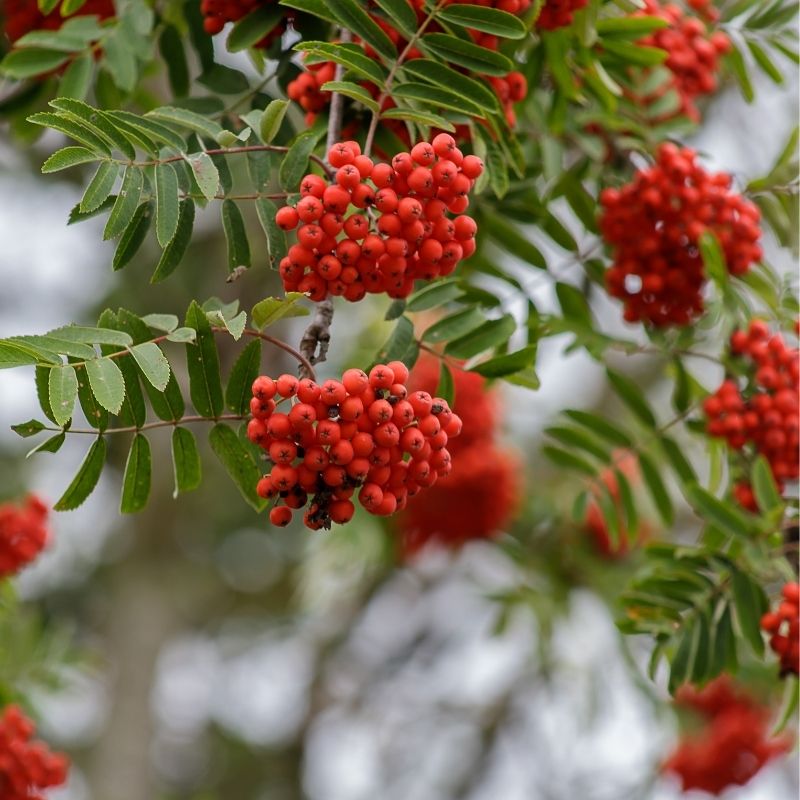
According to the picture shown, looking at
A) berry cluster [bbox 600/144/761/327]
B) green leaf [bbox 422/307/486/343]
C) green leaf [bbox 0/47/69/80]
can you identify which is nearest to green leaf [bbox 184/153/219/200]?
green leaf [bbox 422/307/486/343]

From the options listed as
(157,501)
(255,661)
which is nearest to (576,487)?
(157,501)

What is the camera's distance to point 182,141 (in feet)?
5.82

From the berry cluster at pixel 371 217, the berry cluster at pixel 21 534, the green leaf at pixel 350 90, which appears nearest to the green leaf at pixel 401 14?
the green leaf at pixel 350 90

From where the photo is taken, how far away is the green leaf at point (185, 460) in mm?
1810

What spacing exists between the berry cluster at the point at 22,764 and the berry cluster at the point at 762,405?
1602 millimetres

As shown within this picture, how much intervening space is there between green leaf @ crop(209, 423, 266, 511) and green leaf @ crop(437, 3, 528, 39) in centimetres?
73

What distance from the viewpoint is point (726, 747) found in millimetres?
4582

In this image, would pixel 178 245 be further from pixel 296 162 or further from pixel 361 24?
pixel 361 24

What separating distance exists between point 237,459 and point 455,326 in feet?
1.66

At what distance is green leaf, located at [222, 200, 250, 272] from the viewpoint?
6.09 feet

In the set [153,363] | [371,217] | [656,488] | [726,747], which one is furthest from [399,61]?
[726,747]

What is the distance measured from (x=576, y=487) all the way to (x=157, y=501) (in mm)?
2446

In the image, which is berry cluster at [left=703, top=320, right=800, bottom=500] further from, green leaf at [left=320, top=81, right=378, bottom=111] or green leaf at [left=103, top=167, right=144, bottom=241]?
green leaf at [left=103, top=167, right=144, bottom=241]

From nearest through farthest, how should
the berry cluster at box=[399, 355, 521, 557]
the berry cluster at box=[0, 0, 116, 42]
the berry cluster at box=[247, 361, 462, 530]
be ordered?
Result: the berry cluster at box=[247, 361, 462, 530] → the berry cluster at box=[0, 0, 116, 42] → the berry cluster at box=[399, 355, 521, 557]
